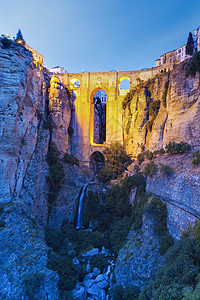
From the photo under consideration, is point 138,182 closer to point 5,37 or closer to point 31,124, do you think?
point 31,124

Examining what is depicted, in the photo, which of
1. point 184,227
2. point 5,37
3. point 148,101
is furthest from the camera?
point 148,101

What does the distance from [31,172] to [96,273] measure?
380 inches

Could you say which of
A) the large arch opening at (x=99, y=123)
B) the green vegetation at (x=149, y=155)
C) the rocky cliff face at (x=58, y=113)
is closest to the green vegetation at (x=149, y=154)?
the green vegetation at (x=149, y=155)

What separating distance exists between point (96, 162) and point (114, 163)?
8.82m

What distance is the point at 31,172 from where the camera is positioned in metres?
18.7

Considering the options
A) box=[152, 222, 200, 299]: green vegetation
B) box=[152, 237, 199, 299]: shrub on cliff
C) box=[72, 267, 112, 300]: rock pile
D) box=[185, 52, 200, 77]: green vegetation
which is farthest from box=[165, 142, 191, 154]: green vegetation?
box=[72, 267, 112, 300]: rock pile

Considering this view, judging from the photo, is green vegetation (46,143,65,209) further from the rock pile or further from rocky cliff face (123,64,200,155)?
the rock pile

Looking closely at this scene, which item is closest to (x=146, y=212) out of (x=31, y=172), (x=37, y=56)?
(x=31, y=172)

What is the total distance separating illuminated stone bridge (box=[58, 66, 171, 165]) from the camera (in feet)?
98.2

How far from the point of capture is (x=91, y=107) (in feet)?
104

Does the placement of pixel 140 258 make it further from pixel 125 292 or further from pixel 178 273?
pixel 178 273

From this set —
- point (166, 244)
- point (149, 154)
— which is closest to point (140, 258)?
point (166, 244)

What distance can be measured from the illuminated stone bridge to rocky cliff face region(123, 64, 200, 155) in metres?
2.05

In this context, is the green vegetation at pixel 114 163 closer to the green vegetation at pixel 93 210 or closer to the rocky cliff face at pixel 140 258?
the green vegetation at pixel 93 210
